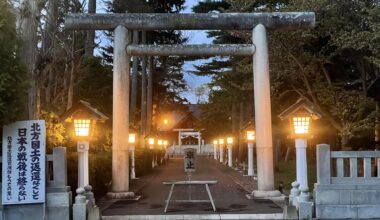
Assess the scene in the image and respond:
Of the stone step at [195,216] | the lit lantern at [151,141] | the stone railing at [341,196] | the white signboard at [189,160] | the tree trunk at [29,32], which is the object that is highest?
the tree trunk at [29,32]

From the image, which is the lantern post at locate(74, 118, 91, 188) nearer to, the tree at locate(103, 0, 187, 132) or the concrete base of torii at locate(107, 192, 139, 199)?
the concrete base of torii at locate(107, 192, 139, 199)

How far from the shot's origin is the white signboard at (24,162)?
35.9 feet

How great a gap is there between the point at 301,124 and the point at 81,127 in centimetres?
569

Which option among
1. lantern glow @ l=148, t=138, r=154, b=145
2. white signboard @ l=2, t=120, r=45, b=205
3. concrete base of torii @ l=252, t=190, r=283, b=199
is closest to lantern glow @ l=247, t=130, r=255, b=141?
concrete base of torii @ l=252, t=190, r=283, b=199

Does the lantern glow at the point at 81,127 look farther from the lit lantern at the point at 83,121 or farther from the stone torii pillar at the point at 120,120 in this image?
the stone torii pillar at the point at 120,120

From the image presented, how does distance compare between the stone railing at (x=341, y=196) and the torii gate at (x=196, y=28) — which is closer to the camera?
the stone railing at (x=341, y=196)

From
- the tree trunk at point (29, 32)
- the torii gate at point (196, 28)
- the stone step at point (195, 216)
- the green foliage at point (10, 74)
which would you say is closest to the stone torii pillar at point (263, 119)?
the torii gate at point (196, 28)

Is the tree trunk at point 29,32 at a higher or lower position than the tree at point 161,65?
lower

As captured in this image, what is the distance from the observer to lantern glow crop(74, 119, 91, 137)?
1311 cm

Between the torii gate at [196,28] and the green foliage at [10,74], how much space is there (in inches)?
211

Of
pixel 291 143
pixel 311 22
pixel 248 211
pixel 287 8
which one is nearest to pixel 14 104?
pixel 248 211

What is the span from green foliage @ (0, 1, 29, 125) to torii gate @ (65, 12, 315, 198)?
5366 millimetres

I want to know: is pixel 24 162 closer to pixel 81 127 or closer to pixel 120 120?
pixel 81 127

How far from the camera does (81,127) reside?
13148 millimetres
